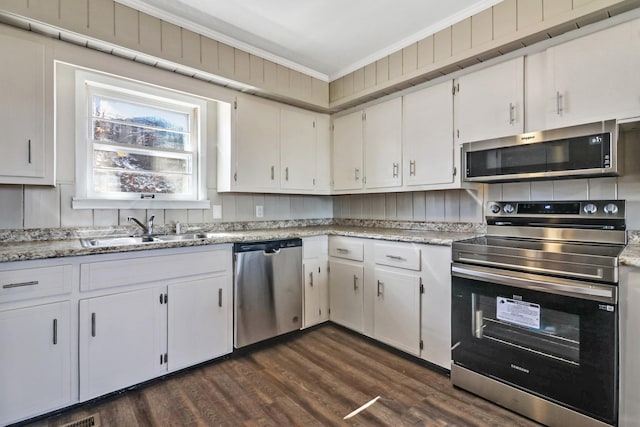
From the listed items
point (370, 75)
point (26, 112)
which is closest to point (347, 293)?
point (370, 75)

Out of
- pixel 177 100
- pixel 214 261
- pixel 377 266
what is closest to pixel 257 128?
pixel 177 100

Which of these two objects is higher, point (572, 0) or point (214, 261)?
point (572, 0)

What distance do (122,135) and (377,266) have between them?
2270 millimetres

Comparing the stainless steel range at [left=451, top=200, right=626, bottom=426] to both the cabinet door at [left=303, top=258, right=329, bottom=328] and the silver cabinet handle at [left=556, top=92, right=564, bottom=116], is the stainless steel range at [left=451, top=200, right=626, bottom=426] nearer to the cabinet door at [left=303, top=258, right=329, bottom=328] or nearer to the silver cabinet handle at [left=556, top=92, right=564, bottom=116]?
the silver cabinet handle at [left=556, top=92, right=564, bottom=116]

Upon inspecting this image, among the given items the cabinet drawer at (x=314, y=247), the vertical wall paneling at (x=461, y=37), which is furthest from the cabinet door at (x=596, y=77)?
the cabinet drawer at (x=314, y=247)

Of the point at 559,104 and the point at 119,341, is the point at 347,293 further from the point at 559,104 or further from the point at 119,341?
A: the point at 559,104

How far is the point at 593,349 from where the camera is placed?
1556mm

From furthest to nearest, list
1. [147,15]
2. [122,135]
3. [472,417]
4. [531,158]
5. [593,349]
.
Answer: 1. [122,135]
2. [147,15]
3. [531,158]
4. [472,417]
5. [593,349]

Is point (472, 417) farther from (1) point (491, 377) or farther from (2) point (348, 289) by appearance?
(2) point (348, 289)

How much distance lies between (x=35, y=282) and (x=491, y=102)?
2.96m

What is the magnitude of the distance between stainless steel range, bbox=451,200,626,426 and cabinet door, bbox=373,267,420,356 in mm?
331

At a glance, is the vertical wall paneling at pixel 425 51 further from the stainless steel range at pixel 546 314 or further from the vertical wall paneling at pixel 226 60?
the vertical wall paneling at pixel 226 60

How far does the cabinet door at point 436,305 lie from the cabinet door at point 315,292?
101 centimetres

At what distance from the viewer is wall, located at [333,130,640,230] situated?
74.8 inches
